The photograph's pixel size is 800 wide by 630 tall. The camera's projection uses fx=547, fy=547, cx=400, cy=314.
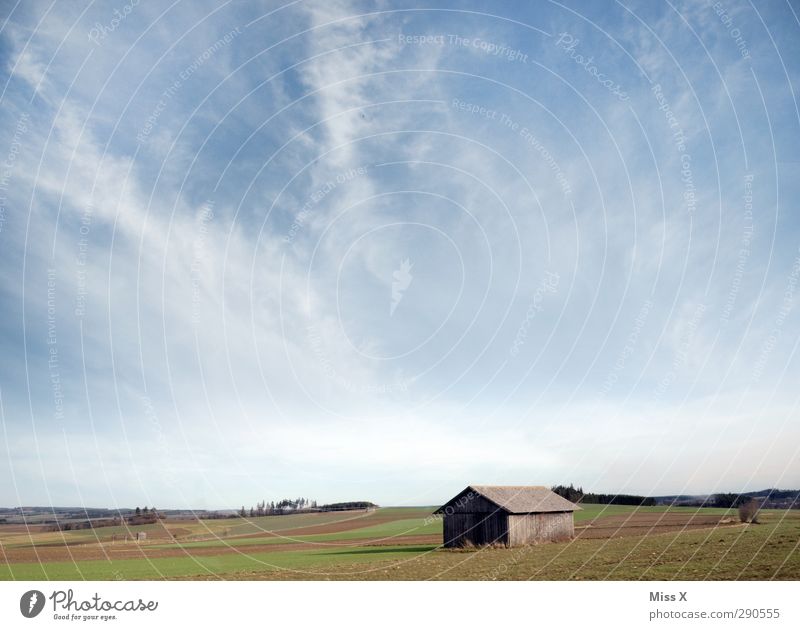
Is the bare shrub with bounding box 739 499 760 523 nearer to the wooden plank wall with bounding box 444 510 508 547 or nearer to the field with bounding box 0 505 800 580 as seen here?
the field with bounding box 0 505 800 580

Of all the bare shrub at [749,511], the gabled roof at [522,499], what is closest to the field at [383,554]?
the bare shrub at [749,511]

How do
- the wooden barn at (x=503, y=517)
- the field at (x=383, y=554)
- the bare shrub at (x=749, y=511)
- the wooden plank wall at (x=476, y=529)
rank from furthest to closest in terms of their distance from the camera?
1. the bare shrub at (x=749, y=511)
2. the wooden barn at (x=503, y=517)
3. the wooden plank wall at (x=476, y=529)
4. the field at (x=383, y=554)

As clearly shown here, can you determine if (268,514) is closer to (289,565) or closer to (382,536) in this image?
(382,536)

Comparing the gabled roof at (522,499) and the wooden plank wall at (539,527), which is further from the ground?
the gabled roof at (522,499)

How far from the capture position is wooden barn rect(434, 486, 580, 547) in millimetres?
42062

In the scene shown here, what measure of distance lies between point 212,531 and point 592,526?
→ 44909 millimetres

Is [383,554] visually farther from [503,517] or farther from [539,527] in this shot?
[539,527]

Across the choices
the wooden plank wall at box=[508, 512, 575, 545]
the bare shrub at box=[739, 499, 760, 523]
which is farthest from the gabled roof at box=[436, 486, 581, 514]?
the bare shrub at box=[739, 499, 760, 523]

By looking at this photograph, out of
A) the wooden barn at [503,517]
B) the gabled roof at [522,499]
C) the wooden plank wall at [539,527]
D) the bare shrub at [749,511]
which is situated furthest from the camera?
the bare shrub at [749,511]

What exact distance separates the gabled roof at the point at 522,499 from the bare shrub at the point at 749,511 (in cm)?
2529

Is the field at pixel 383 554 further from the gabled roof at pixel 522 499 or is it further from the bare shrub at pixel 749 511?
the gabled roof at pixel 522 499

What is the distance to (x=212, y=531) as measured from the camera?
67375 mm

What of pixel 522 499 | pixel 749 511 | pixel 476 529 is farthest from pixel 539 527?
pixel 749 511

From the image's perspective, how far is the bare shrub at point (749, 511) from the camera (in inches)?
2325
